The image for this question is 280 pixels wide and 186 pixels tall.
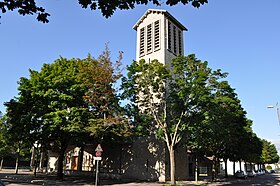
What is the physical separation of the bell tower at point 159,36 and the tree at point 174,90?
7.64 meters

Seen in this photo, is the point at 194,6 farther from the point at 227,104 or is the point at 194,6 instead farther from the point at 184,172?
the point at 184,172

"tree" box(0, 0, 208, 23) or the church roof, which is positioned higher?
the church roof

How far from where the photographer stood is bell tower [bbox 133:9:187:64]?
1201 inches

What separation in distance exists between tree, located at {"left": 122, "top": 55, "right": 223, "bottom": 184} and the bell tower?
7.64 m

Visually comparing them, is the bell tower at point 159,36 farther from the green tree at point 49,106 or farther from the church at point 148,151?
the green tree at point 49,106

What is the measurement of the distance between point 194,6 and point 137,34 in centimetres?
3085

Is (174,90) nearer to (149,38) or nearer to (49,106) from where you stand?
(49,106)

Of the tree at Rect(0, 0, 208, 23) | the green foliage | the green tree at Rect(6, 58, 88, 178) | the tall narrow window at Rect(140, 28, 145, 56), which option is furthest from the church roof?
the tree at Rect(0, 0, 208, 23)

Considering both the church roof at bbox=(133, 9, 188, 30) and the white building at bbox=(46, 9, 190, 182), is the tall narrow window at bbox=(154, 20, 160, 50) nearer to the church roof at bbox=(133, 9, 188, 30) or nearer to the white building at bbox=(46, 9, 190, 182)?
the white building at bbox=(46, 9, 190, 182)

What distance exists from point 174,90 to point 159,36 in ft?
37.6

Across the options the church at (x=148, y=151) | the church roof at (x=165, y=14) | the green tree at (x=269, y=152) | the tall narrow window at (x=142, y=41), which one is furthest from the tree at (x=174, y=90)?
the green tree at (x=269, y=152)

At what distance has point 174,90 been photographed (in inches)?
856

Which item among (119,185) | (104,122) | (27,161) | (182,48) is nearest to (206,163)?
(182,48)

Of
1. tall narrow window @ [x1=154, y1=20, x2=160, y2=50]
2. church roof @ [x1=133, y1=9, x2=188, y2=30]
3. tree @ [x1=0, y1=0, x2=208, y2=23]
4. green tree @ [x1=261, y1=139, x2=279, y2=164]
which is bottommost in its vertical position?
green tree @ [x1=261, y1=139, x2=279, y2=164]
